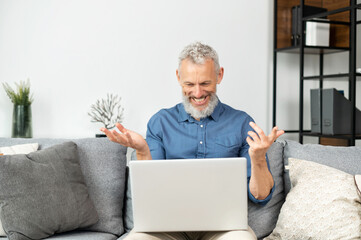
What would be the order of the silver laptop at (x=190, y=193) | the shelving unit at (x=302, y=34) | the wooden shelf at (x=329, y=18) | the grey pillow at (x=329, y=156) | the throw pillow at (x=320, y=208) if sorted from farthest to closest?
the wooden shelf at (x=329, y=18)
the shelving unit at (x=302, y=34)
the grey pillow at (x=329, y=156)
the throw pillow at (x=320, y=208)
the silver laptop at (x=190, y=193)

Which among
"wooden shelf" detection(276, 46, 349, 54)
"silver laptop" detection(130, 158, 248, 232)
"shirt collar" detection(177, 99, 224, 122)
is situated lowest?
"silver laptop" detection(130, 158, 248, 232)

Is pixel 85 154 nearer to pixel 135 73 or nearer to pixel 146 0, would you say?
pixel 135 73

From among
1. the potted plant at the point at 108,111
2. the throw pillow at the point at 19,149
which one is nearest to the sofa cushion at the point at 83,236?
the throw pillow at the point at 19,149

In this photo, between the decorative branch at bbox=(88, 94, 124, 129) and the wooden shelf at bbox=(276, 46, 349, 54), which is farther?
the wooden shelf at bbox=(276, 46, 349, 54)

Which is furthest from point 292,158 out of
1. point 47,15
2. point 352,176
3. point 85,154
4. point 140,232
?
point 47,15

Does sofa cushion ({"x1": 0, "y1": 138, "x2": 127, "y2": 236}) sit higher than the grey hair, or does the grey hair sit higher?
the grey hair

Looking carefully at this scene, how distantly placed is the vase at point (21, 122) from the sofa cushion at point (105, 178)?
0.53m

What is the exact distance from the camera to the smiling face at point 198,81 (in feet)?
6.07

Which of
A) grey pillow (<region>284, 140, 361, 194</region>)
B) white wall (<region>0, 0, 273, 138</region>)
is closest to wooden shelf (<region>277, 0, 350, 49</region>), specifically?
white wall (<region>0, 0, 273, 138</region>)

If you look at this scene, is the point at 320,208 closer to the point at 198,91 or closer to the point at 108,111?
the point at 198,91

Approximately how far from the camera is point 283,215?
1733 millimetres

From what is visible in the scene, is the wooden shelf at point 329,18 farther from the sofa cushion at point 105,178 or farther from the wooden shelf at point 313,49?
the sofa cushion at point 105,178

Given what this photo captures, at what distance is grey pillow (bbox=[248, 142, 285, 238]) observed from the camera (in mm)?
1851

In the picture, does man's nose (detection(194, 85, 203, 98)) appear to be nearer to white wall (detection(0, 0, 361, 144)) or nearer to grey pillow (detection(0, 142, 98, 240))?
grey pillow (detection(0, 142, 98, 240))
